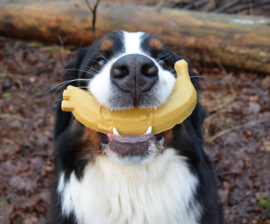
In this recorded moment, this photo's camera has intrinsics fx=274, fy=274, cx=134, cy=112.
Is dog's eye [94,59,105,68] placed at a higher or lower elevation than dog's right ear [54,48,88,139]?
higher

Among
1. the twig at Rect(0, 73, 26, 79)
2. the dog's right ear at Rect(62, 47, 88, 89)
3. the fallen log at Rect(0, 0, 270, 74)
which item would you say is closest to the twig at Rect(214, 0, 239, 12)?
the fallen log at Rect(0, 0, 270, 74)

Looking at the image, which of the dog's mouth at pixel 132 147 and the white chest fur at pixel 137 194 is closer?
the dog's mouth at pixel 132 147

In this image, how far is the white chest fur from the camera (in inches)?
94.7

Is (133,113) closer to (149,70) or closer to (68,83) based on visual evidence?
(149,70)

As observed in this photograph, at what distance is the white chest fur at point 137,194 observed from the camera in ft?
7.89

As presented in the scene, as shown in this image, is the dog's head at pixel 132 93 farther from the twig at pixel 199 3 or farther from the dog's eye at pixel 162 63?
the twig at pixel 199 3

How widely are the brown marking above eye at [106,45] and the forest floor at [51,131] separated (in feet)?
7.16

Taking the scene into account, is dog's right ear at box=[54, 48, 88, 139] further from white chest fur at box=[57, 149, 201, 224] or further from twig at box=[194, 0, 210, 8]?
twig at box=[194, 0, 210, 8]

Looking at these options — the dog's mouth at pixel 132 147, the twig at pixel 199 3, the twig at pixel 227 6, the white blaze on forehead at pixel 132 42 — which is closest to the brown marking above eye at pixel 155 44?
the white blaze on forehead at pixel 132 42

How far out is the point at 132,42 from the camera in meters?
2.62

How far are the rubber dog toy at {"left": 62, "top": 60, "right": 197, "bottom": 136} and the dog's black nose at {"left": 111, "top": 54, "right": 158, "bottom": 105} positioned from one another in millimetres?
156

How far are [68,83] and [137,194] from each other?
143cm

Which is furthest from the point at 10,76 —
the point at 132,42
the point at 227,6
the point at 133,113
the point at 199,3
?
the point at 227,6

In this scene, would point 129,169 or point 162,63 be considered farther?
point 162,63
